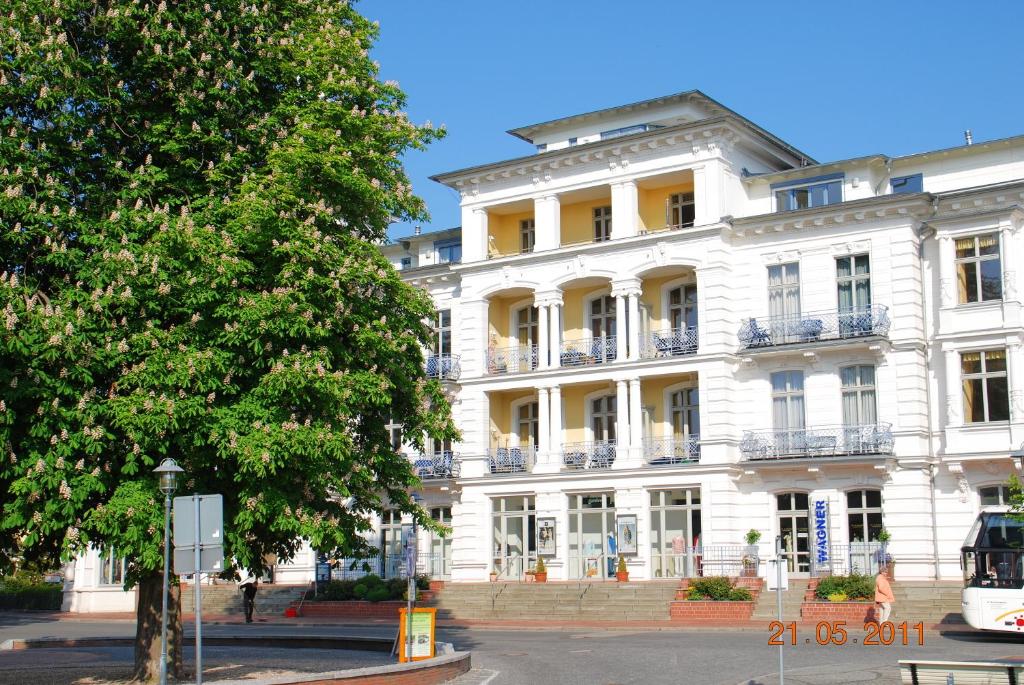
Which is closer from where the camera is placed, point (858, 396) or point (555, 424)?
point (858, 396)

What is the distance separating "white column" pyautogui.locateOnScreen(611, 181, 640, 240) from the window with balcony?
4.66 meters

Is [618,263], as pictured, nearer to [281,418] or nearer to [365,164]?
[365,164]

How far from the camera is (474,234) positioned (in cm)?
4456

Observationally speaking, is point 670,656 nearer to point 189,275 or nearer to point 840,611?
point 840,611

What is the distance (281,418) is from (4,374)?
3955mm

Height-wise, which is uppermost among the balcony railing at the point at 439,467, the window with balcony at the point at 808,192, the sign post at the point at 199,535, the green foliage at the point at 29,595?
the window with balcony at the point at 808,192

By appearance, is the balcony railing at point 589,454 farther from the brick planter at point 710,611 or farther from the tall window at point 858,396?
the tall window at point 858,396

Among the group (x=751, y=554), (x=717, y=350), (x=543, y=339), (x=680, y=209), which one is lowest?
(x=751, y=554)

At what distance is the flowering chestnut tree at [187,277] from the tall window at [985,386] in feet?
67.6

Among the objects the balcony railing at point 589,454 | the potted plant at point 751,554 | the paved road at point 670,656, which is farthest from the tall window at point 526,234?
the paved road at point 670,656

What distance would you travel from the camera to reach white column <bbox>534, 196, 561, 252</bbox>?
1676 inches

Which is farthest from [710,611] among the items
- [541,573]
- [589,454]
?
[589,454]

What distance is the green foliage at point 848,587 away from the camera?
3169 cm

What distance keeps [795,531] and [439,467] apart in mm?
13374
